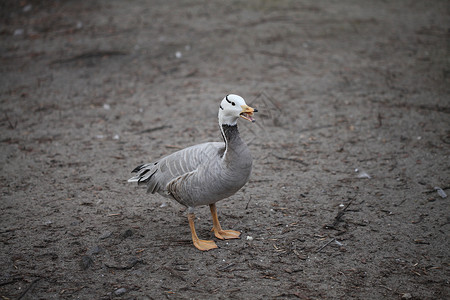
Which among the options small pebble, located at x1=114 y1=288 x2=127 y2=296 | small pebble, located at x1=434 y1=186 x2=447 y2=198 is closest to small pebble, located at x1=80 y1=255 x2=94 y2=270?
small pebble, located at x1=114 y1=288 x2=127 y2=296

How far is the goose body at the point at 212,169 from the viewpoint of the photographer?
378 centimetres

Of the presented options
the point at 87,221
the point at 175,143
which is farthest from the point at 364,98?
the point at 87,221

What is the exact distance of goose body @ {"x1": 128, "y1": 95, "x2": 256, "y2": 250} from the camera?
12.4 feet

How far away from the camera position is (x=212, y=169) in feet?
12.6

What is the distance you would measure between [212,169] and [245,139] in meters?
2.78

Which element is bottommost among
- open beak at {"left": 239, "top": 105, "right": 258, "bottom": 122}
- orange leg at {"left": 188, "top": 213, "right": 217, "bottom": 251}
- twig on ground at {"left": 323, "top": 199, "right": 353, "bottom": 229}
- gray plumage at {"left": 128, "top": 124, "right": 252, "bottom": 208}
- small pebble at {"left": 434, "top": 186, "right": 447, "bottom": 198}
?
small pebble at {"left": 434, "top": 186, "right": 447, "bottom": 198}

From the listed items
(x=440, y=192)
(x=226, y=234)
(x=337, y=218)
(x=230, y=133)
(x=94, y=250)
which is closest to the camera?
(x=230, y=133)

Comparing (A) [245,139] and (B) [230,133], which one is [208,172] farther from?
(A) [245,139]

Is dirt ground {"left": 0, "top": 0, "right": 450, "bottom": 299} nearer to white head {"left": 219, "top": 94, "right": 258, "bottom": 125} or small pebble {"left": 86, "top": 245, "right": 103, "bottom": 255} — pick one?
small pebble {"left": 86, "top": 245, "right": 103, "bottom": 255}

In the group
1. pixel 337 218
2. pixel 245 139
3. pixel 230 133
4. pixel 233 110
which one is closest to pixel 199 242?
pixel 230 133

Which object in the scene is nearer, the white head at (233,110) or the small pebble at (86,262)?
the white head at (233,110)

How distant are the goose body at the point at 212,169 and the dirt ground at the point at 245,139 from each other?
60cm

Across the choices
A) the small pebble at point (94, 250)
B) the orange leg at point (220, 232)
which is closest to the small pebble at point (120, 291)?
the small pebble at point (94, 250)

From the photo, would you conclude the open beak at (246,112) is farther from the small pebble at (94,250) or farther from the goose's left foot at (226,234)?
the small pebble at (94,250)
